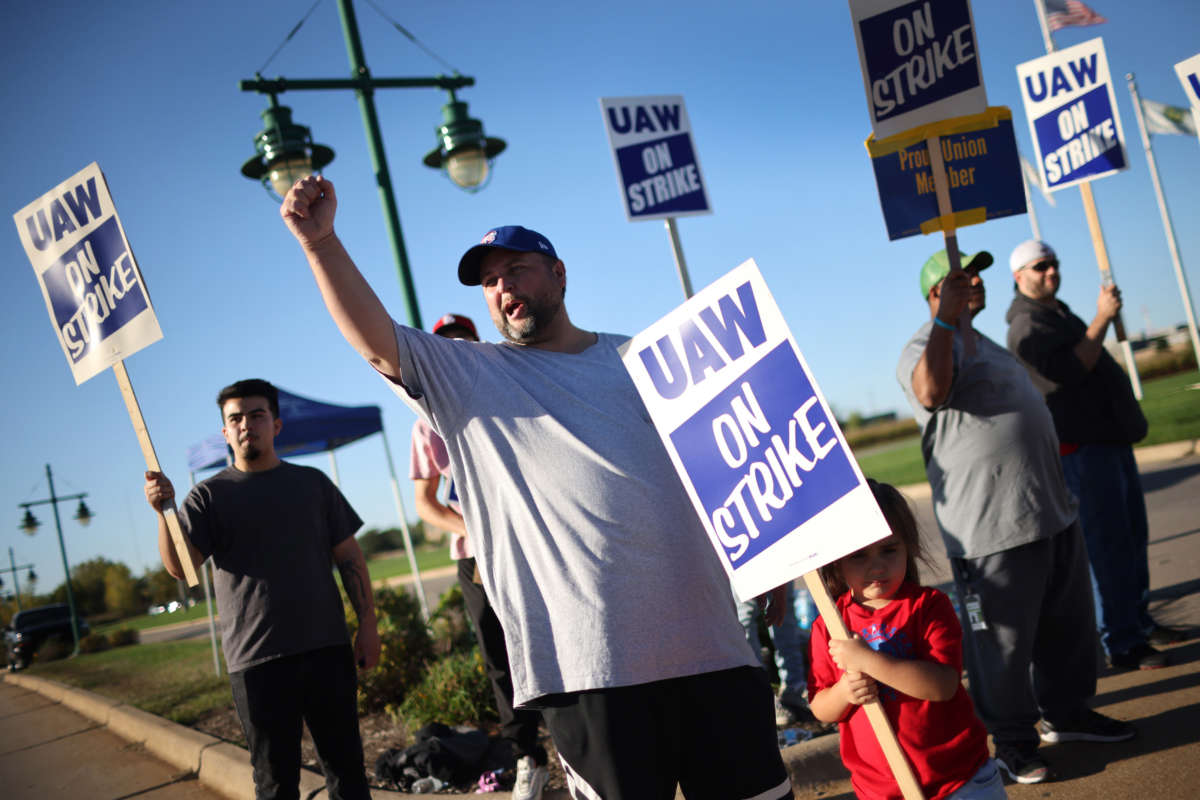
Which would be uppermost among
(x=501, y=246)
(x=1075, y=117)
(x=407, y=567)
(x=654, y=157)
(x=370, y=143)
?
(x=370, y=143)

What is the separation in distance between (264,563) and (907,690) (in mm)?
2617

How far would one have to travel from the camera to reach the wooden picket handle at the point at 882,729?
1.84 metres

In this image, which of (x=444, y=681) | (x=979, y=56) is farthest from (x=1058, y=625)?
(x=444, y=681)

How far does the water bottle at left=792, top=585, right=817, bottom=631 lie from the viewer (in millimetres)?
4750

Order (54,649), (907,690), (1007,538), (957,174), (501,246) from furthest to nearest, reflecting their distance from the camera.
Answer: (54,649), (957,174), (1007,538), (501,246), (907,690)

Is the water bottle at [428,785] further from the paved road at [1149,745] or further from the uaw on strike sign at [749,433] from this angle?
the uaw on strike sign at [749,433]

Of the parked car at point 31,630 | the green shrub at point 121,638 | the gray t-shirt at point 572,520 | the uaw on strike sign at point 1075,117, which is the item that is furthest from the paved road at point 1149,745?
the green shrub at point 121,638

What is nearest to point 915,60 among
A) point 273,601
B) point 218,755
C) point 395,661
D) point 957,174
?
point 957,174

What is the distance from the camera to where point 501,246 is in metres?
2.40

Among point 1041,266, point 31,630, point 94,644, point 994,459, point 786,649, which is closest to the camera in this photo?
point 994,459

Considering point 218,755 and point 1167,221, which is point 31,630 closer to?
point 218,755

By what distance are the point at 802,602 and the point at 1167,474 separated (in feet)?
29.3

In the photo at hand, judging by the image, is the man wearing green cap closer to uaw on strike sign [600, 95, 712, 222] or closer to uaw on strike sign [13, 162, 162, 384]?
uaw on strike sign [600, 95, 712, 222]

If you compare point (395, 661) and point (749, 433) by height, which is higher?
point (749, 433)
